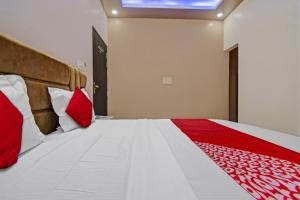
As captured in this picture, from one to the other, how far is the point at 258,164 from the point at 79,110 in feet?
4.51

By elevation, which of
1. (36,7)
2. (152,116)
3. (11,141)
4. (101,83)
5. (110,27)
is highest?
(110,27)

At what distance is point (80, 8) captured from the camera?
2314 mm

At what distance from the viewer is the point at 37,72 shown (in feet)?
4.16

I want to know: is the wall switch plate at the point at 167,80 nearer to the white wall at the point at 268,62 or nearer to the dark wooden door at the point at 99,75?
the dark wooden door at the point at 99,75

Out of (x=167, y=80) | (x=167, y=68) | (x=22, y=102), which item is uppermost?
(x=167, y=68)

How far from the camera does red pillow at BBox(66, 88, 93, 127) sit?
4.91ft

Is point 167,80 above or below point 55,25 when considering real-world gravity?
below

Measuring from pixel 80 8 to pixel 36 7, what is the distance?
1.00 meters

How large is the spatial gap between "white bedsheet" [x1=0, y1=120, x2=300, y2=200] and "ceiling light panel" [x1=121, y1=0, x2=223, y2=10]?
327 centimetres

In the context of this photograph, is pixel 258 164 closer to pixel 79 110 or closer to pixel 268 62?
pixel 79 110

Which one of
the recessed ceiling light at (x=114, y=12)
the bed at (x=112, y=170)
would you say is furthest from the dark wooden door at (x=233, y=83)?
the bed at (x=112, y=170)

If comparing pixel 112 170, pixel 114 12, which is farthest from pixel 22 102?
pixel 114 12

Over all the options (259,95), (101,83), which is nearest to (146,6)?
(101,83)

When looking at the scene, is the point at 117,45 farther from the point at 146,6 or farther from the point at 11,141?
the point at 11,141
